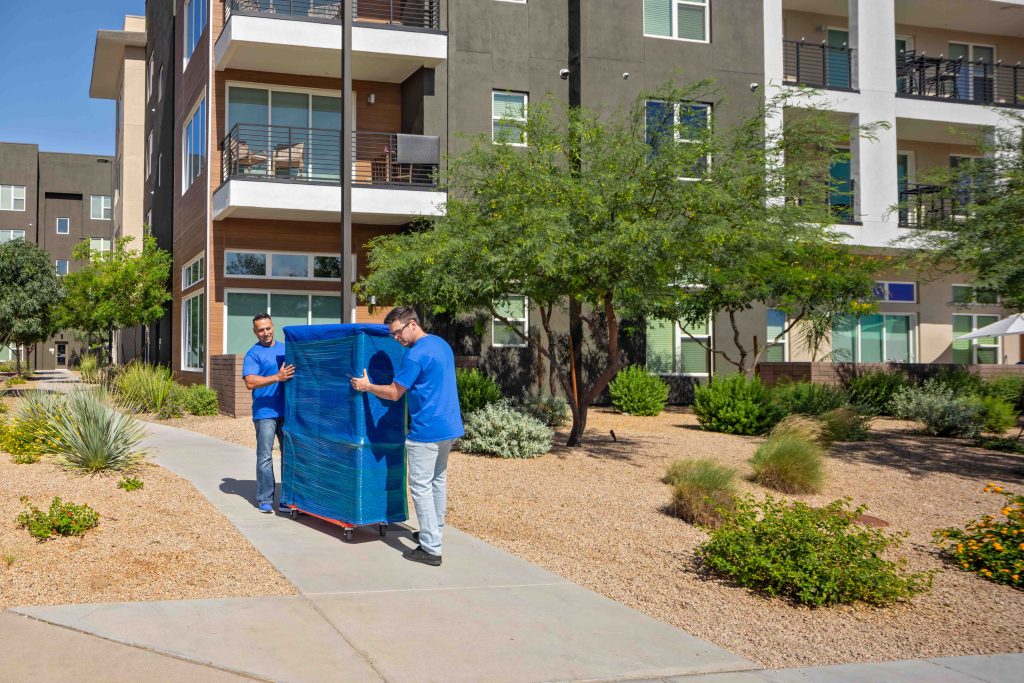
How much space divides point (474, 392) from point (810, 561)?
10.3m

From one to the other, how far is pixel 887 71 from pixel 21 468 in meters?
22.7

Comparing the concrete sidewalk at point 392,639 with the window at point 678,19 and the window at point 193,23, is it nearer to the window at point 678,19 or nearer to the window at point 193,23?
the window at point 678,19

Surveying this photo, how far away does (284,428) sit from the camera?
875cm

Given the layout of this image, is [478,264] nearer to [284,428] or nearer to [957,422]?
[284,428]

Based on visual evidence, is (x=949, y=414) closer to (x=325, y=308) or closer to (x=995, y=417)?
(x=995, y=417)

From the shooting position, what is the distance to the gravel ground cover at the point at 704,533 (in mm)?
6047

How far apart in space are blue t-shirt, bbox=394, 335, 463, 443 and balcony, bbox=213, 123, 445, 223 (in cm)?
1196

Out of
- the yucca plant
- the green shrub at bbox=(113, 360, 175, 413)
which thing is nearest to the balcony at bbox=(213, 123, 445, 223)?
the green shrub at bbox=(113, 360, 175, 413)

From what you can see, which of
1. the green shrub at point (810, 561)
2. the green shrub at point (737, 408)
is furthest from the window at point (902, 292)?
the green shrub at point (810, 561)

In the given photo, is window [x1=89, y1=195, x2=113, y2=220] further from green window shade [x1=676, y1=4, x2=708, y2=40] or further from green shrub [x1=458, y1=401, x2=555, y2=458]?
green shrub [x1=458, y1=401, x2=555, y2=458]

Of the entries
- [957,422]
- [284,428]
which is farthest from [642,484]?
[957,422]

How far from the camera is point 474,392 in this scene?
1659cm

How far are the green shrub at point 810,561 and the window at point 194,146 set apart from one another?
699 inches

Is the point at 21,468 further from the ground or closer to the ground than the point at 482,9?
closer to the ground
